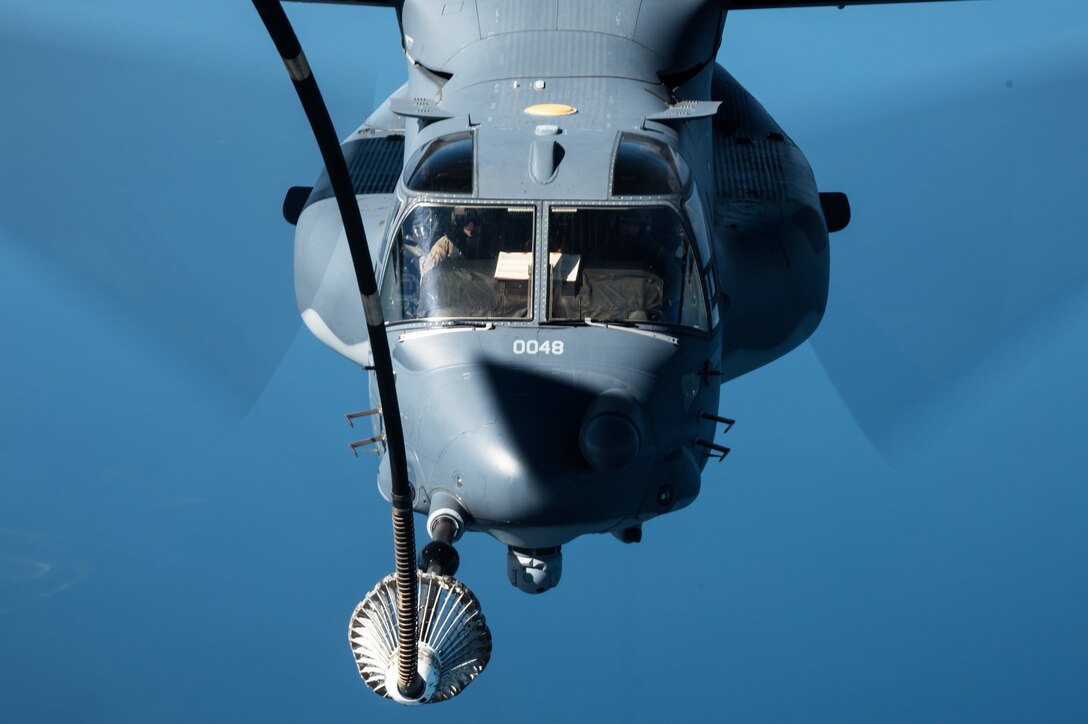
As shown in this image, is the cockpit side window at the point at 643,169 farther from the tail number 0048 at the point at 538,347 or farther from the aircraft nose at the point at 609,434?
the aircraft nose at the point at 609,434

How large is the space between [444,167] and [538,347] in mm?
1903

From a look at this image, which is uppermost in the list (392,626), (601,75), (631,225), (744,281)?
(601,75)

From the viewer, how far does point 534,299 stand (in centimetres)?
1165

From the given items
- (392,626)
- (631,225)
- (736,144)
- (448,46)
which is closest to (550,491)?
(392,626)

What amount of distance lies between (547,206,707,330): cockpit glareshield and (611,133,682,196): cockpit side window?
7.7 inches

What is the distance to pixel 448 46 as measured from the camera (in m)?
15.2

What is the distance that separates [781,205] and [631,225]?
432cm

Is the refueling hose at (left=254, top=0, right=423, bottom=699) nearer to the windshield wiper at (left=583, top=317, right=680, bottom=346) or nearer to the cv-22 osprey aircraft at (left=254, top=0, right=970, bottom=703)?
the cv-22 osprey aircraft at (left=254, top=0, right=970, bottom=703)

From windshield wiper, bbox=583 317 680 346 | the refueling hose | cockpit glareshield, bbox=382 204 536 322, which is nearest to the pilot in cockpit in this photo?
cockpit glareshield, bbox=382 204 536 322

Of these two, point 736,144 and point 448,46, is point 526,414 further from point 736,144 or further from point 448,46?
point 736,144

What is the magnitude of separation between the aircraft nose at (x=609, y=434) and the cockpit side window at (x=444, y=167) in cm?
223

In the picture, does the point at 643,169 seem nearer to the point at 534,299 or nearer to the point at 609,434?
the point at 534,299

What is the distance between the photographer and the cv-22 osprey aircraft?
10.0 meters

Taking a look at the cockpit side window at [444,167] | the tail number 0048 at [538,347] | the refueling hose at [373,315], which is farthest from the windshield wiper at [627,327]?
the refueling hose at [373,315]
